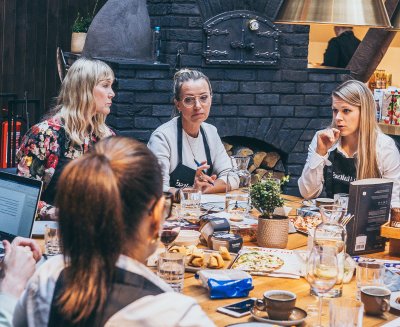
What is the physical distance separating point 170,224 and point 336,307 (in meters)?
0.98

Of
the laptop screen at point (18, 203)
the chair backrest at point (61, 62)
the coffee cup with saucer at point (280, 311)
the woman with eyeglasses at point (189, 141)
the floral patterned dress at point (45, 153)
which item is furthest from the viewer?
the chair backrest at point (61, 62)

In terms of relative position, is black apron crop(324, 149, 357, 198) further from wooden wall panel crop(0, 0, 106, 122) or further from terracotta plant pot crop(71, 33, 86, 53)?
wooden wall panel crop(0, 0, 106, 122)

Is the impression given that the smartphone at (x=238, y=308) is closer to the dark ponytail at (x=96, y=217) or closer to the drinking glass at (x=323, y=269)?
the drinking glass at (x=323, y=269)

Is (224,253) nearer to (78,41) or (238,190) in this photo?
(238,190)

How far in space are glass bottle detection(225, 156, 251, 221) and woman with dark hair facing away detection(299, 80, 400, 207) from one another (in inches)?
17.7

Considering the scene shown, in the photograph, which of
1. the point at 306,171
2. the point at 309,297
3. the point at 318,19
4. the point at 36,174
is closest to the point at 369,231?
the point at 309,297

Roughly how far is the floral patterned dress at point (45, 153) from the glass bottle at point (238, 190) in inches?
30.1

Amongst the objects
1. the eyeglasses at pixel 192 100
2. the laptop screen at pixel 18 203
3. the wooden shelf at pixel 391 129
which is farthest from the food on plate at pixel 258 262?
the wooden shelf at pixel 391 129

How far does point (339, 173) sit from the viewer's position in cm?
398

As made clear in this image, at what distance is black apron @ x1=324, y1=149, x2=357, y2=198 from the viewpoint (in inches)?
154

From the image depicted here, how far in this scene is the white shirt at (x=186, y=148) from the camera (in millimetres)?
4133

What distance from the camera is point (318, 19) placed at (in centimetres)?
289

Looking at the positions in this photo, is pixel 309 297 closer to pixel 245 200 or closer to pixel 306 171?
pixel 245 200

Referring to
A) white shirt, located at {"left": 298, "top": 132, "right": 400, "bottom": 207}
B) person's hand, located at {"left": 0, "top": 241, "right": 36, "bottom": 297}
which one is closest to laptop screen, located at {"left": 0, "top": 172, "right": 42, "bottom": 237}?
person's hand, located at {"left": 0, "top": 241, "right": 36, "bottom": 297}
